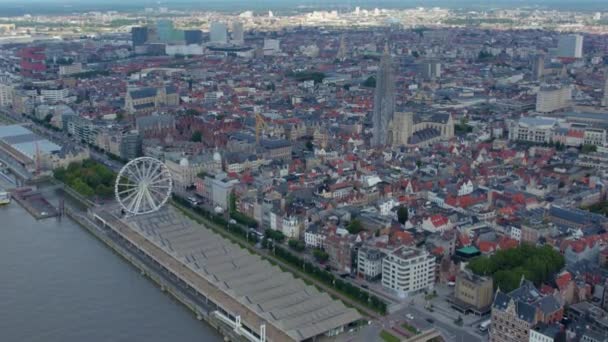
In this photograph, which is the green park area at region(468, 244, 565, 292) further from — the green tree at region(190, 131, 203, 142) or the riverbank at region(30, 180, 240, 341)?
the green tree at region(190, 131, 203, 142)

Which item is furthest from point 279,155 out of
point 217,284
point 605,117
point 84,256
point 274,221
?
point 605,117

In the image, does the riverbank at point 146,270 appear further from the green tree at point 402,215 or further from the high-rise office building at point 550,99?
the high-rise office building at point 550,99

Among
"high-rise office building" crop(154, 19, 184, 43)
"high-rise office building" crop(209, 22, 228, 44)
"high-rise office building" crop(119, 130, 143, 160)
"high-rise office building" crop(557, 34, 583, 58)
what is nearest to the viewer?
"high-rise office building" crop(119, 130, 143, 160)

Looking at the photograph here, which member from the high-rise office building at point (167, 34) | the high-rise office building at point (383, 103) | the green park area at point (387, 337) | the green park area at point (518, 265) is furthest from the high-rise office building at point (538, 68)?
the high-rise office building at point (167, 34)

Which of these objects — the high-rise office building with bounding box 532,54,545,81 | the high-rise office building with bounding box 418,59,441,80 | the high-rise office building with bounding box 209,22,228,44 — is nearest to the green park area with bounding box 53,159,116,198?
the high-rise office building with bounding box 418,59,441,80

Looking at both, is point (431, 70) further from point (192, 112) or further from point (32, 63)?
point (32, 63)

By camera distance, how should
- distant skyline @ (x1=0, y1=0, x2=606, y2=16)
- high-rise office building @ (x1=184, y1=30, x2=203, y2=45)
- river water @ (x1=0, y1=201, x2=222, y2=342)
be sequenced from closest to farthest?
river water @ (x1=0, y1=201, x2=222, y2=342) → high-rise office building @ (x1=184, y1=30, x2=203, y2=45) → distant skyline @ (x1=0, y1=0, x2=606, y2=16)

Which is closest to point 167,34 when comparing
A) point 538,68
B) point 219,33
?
point 219,33
